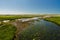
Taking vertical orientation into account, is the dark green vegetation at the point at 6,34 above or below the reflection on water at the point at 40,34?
above

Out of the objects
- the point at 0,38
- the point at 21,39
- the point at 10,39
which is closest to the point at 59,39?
the point at 21,39

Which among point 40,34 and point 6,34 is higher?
point 6,34

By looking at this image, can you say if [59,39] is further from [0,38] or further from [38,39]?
[0,38]

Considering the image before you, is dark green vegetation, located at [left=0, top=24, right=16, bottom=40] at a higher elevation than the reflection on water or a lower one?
higher

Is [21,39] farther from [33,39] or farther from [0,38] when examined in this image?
[0,38]

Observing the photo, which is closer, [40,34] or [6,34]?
[6,34]

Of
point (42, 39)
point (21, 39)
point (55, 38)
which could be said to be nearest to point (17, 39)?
point (21, 39)

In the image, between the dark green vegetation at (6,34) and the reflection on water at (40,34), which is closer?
the dark green vegetation at (6,34)

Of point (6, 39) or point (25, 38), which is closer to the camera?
point (6, 39)

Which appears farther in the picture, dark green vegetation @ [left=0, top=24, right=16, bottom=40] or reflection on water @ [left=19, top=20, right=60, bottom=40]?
reflection on water @ [left=19, top=20, right=60, bottom=40]
